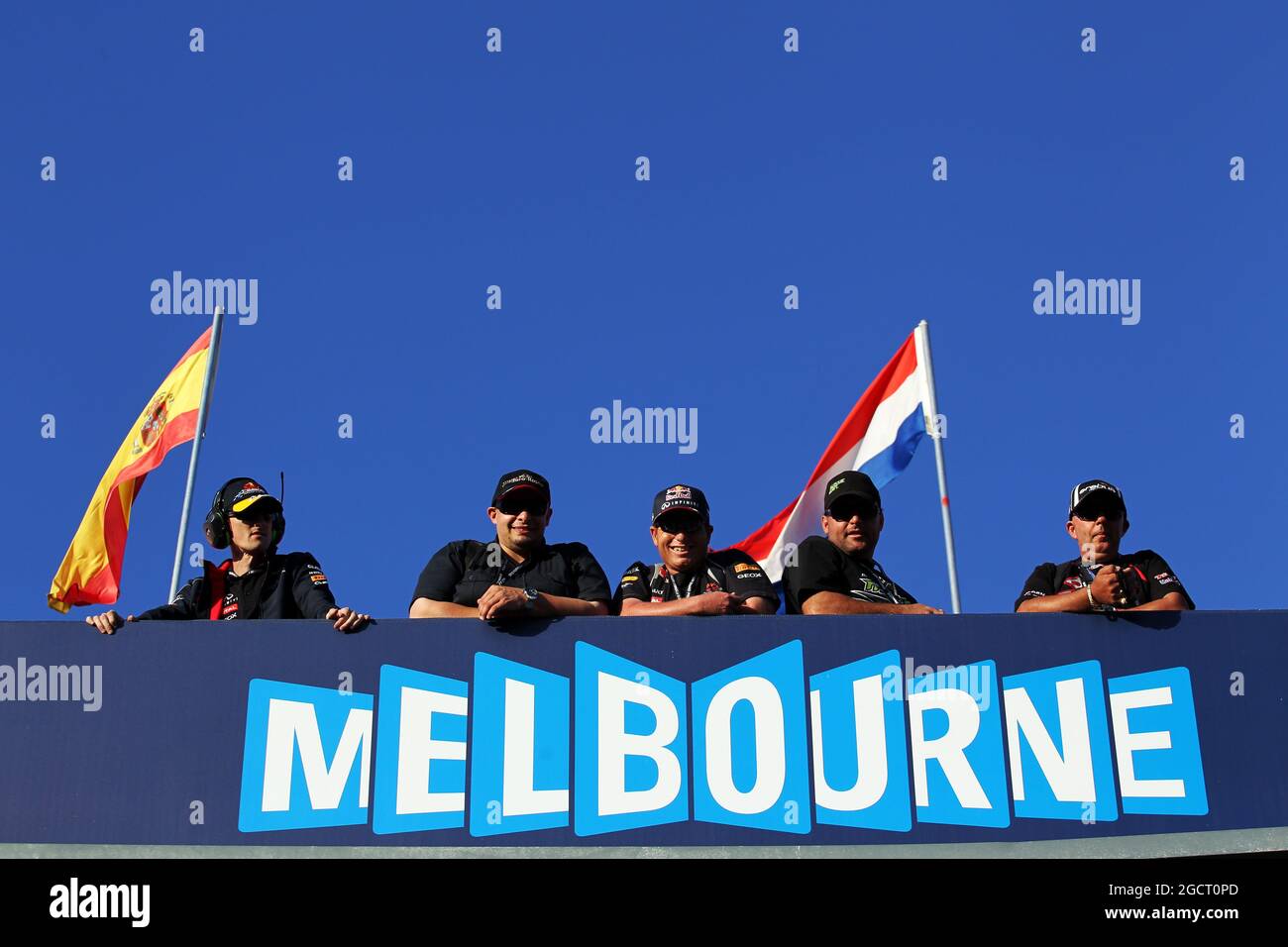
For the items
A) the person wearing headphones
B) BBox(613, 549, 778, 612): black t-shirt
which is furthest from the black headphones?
BBox(613, 549, 778, 612): black t-shirt

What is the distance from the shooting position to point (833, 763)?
6.83 m

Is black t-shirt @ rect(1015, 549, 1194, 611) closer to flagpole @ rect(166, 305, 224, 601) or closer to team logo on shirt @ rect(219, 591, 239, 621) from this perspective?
team logo on shirt @ rect(219, 591, 239, 621)

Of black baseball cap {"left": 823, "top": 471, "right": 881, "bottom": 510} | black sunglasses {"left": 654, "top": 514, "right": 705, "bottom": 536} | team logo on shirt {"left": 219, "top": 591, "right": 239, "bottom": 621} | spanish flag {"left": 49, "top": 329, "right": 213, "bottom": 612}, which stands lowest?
team logo on shirt {"left": 219, "top": 591, "right": 239, "bottom": 621}

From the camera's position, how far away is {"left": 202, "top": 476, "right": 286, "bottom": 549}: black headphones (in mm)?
8141

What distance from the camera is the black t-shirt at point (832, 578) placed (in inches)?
303

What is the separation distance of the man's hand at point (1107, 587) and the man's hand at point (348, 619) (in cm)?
355

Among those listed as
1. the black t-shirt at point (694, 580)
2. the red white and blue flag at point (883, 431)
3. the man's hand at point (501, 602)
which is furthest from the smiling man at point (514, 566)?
the red white and blue flag at point (883, 431)

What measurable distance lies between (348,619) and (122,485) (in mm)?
5620

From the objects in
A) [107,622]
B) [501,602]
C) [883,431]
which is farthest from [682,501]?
[883,431]

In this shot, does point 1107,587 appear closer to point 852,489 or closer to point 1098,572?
point 1098,572

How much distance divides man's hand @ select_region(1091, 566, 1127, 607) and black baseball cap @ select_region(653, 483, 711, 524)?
211cm
